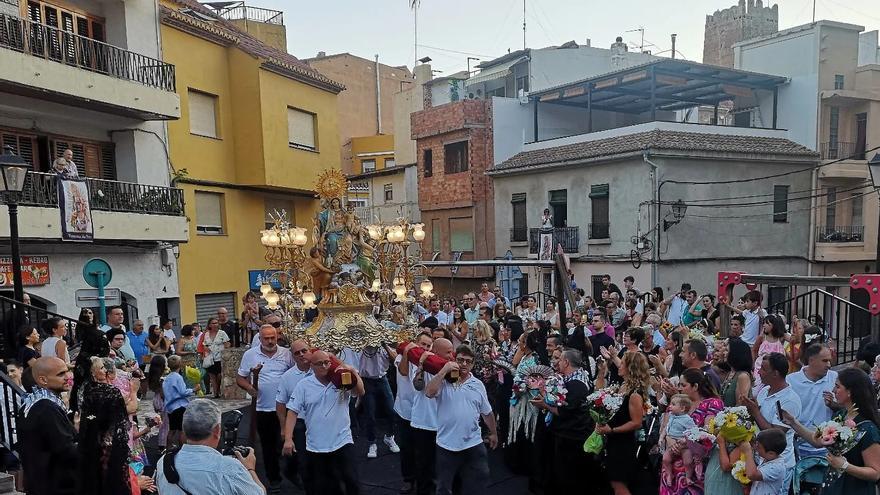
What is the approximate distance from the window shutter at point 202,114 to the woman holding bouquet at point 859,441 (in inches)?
689

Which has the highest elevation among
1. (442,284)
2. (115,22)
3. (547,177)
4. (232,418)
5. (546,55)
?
(546,55)

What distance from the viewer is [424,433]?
625cm

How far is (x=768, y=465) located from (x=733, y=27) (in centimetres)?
3542

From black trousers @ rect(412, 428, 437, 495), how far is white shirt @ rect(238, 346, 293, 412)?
1.74m

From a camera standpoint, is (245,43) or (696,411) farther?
(245,43)

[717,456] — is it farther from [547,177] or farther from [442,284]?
[442,284]

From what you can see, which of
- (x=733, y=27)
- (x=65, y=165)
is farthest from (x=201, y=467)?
(x=733, y=27)

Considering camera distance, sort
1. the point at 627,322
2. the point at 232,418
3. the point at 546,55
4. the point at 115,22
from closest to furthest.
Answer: the point at 232,418, the point at 627,322, the point at 115,22, the point at 546,55

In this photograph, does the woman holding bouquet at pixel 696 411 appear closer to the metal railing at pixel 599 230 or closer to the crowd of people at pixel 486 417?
the crowd of people at pixel 486 417

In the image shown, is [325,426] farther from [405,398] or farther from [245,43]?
[245,43]

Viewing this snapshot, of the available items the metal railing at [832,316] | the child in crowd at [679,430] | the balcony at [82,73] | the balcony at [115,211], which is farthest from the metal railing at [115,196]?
the metal railing at [832,316]

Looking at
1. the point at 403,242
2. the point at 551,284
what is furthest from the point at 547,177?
the point at 403,242

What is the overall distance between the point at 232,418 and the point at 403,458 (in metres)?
3.22

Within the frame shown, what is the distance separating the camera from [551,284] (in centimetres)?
2406
